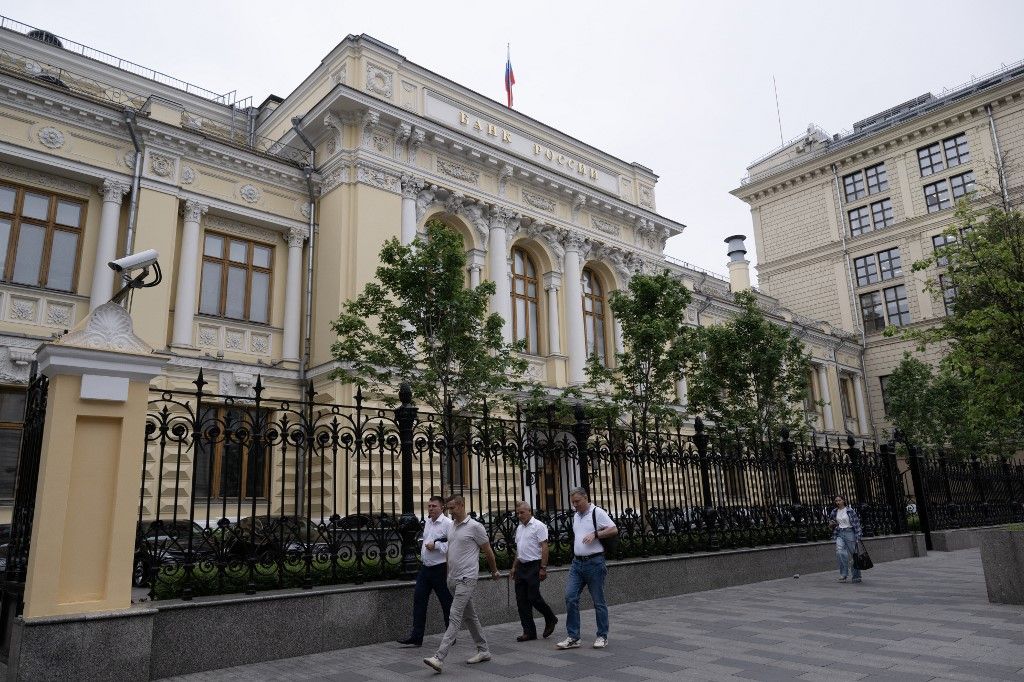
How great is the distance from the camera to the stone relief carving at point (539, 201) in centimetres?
2425

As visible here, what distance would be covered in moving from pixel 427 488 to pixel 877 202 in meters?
36.7

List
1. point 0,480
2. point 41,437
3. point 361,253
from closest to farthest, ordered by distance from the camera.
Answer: point 41,437 < point 0,480 < point 361,253

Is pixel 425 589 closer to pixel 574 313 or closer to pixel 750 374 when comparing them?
pixel 750 374

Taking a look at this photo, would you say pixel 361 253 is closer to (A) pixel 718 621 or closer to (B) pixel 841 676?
(A) pixel 718 621

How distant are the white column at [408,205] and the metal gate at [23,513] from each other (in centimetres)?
1418

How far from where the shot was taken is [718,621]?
8930 mm

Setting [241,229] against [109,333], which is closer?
Result: [109,333]

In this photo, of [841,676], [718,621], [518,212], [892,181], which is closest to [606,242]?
[518,212]

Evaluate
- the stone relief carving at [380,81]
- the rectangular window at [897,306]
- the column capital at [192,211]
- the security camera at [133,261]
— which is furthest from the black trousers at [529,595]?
the rectangular window at [897,306]

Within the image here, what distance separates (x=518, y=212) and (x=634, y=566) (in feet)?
49.1

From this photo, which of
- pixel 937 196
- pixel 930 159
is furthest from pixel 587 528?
pixel 930 159

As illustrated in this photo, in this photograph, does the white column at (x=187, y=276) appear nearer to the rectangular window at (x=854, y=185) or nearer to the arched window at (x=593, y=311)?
the arched window at (x=593, y=311)

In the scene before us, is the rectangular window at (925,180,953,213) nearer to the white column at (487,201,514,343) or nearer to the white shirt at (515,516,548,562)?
the white column at (487,201,514,343)

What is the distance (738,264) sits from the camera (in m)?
44.7
